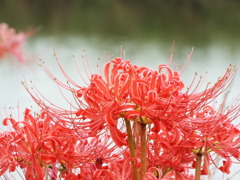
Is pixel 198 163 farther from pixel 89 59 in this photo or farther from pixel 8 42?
pixel 89 59

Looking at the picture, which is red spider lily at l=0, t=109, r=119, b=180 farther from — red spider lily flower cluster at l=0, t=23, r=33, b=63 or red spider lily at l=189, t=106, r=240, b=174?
red spider lily flower cluster at l=0, t=23, r=33, b=63

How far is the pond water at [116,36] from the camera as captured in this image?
800 cm

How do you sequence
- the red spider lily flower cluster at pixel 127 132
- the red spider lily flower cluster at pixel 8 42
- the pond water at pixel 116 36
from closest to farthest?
the red spider lily flower cluster at pixel 127 132, the red spider lily flower cluster at pixel 8 42, the pond water at pixel 116 36

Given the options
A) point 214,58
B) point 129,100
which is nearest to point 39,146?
point 129,100

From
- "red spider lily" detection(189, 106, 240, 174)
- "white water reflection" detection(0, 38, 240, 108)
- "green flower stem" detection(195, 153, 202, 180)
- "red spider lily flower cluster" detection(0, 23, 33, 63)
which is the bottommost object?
"green flower stem" detection(195, 153, 202, 180)

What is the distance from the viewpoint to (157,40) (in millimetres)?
12742

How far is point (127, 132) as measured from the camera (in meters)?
1.02

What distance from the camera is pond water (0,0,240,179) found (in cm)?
800

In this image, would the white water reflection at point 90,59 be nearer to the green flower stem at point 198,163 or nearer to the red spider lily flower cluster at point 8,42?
the red spider lily flower cluster at point 8,42

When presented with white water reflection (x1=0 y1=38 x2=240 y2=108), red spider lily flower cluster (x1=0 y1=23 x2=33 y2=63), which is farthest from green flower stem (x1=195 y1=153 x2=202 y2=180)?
white water reflection (x1=0 y1=38 x2=240 y2=108)

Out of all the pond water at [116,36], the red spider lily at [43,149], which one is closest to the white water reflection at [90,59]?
the pond water at [116,36]

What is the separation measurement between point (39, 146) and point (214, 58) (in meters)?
9.29

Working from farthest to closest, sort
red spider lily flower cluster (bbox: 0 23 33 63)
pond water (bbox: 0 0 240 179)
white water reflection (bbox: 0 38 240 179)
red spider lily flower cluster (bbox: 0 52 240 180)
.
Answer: pond water (bbox: 0 0 240 179), white water reflection (bbox: 0 38 240 179), red spider lily flower cluster (bbox: 0 23 33 63), red spider lily flower cluster (bbox: 0 52 240 180)

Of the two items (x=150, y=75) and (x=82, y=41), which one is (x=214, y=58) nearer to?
(x=82, y=41)
